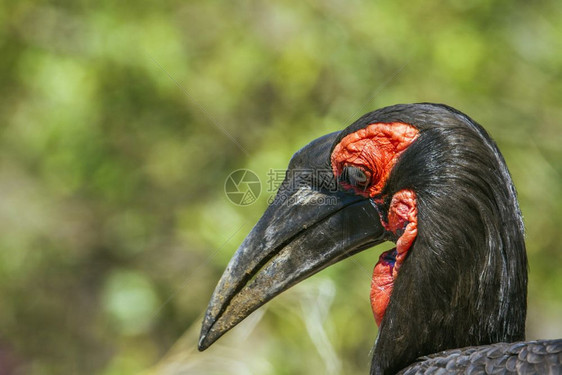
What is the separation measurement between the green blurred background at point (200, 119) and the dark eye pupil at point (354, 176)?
204 cm

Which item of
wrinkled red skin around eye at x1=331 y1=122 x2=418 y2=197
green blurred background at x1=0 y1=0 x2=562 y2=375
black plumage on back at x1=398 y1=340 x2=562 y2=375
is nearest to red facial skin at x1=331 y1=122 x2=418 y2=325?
wrinkled red skin around eye at x1=331 y1=122 x2=418 y2=197

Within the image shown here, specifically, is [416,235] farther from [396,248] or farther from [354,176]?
[354,176]

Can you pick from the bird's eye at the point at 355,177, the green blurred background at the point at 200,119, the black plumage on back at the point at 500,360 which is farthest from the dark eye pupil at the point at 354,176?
the green blurred background at the point at 200,119

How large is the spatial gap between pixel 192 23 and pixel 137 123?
73 cm

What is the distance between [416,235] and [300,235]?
15.5 inches

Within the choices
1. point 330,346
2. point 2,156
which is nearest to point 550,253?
point 330,346

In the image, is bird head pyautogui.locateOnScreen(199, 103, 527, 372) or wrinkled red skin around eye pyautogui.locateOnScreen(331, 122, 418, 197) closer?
bird head pyautogui.locateOnScreen(199, 103, 527, 372)

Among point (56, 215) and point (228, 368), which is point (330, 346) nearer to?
point (228, 368)

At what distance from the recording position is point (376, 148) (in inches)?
89.0

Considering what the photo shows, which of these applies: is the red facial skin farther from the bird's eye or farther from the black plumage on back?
the black plumage on back

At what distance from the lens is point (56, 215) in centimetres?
527

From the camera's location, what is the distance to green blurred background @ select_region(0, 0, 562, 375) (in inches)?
185

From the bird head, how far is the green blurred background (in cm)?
197

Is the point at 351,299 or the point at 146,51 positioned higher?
the point at 146,51
